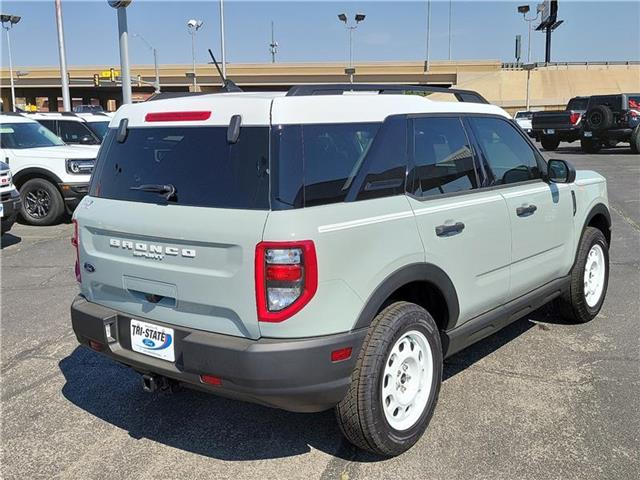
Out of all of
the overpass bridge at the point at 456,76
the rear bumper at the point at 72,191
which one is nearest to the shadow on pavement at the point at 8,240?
the rear bumper at the point at 72,191

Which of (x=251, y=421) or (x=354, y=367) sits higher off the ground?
(x=354, y=367)

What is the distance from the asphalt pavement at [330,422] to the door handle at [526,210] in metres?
1.10

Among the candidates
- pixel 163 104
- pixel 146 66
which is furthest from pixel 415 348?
pixel 146 66

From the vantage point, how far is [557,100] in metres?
64.3

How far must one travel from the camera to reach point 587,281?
5156 millimetres

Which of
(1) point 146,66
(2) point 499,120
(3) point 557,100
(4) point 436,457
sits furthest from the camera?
(1) point 146,66

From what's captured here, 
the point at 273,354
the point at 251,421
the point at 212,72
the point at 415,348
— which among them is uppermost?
the point at 212,72

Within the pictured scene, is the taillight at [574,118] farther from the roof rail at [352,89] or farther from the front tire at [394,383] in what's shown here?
the front tire at [394,383]

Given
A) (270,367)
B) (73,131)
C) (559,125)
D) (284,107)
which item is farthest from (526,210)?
(559,125)

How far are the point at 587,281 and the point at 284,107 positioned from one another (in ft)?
11.4

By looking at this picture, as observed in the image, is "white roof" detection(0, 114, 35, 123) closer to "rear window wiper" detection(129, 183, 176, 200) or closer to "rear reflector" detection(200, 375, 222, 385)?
"rear window wiper" detection(129, 183, 176, 200)

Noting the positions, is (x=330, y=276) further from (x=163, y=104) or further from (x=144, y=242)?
(x=163, y=104)

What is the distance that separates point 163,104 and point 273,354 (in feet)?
4.88

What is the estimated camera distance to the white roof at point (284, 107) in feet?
9.30
